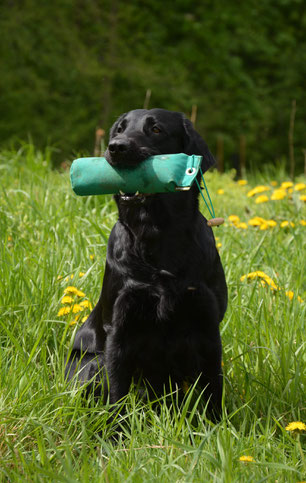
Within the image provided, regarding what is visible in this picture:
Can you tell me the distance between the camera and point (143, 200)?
8.11ft

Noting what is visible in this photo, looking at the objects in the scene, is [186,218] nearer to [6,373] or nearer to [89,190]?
[89,190]

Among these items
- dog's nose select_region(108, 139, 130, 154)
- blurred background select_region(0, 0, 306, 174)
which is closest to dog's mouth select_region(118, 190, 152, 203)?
dog's nose select_region(108, 139, 130, 154)

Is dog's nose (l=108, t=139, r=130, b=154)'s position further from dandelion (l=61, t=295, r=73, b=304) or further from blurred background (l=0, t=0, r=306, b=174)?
blurred background (l=0, t=0, r=306, b=174)

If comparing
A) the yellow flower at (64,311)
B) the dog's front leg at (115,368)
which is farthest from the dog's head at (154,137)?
the yellow flower at (64,311)

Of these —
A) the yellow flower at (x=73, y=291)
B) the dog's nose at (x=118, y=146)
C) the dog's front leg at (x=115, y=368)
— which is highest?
the dog's nose at (x=118, y=146)

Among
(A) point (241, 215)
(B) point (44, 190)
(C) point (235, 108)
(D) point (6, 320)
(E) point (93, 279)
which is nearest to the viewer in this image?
(D) point (6, 320)

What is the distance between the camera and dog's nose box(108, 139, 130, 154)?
2.30 m

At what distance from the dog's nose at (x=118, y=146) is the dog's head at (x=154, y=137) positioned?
0.6 inches

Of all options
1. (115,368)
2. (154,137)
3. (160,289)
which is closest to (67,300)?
(115,368)

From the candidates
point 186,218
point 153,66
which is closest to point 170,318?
point 186,218

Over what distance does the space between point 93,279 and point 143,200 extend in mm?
964

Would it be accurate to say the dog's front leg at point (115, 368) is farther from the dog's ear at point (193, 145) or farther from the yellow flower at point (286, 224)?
the yellow flower at point (286, 224)

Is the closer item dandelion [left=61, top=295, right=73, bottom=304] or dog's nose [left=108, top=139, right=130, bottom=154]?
dog's nose [left=108, top=139, right=130, bottom=154]

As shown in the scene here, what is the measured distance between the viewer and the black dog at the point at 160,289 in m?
2.47
